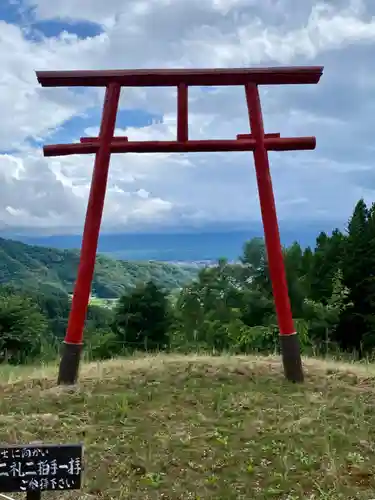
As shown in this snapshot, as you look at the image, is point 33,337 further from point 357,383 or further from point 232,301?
point 357,383

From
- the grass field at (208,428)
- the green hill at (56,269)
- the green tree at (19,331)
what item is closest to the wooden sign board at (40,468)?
the grass field at (208,428)

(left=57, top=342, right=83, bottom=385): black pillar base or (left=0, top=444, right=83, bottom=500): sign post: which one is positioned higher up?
(left=57, top=342, right=83, bottom=385): black pillar base

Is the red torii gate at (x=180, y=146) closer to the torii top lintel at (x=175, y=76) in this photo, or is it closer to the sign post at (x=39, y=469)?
the torii top lintel at (x=175, y=76)

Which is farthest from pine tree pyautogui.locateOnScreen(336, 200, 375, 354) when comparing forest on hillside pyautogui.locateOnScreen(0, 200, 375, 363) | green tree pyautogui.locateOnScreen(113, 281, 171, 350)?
green tree pyautogui.locateOnScreen(113, 281, 171, 350)

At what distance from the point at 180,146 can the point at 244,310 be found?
994 cm

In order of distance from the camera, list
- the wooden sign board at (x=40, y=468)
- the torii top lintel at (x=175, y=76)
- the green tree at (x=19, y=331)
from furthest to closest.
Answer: the green tree at (x=19, y=331) < the torii top lintel at (x=175, y=76) < the wooden sign board at (x=40, y=468)

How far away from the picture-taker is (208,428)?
5676 millimetres

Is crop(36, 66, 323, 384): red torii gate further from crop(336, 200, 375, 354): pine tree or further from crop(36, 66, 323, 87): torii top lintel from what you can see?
crop(336, 200, 375, 354): pine tree

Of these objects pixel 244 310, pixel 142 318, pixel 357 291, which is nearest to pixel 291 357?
pixel 142 318

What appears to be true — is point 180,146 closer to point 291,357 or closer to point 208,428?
point 291,357

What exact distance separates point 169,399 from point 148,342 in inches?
348

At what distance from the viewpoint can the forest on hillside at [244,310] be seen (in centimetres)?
1534

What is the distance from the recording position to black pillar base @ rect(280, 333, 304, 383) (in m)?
6.89

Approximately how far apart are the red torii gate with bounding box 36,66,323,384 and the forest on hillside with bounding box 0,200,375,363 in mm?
6751
